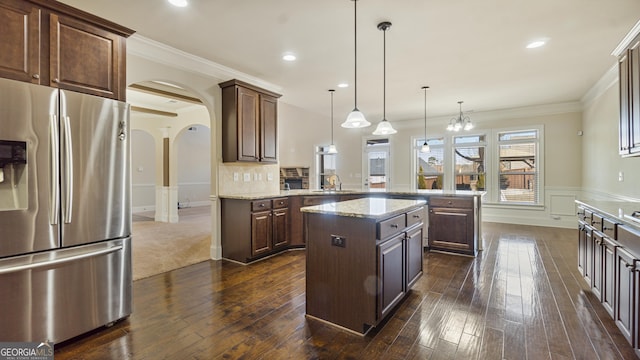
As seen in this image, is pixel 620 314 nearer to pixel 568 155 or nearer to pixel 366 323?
pixel 366 323

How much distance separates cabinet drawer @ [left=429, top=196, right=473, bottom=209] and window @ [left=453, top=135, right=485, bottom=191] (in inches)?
143

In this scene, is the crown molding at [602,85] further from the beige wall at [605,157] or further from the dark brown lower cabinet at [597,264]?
the dark brown lower cabinet at [597,264]

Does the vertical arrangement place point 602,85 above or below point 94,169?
above

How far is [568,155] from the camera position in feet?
20.9

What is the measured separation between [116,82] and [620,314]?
4.11m

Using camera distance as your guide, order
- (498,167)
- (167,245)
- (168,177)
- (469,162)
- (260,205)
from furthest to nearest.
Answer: (469,162)
(168,177)
(498,167)
(167,245)
(260,205)

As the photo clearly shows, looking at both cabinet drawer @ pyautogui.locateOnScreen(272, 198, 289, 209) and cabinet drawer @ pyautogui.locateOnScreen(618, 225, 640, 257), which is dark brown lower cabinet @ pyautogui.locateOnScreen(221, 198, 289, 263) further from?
cabinet drawer @ pyautogui.locateOnScreen(618, 225, 640, 257)

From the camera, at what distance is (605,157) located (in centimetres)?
475

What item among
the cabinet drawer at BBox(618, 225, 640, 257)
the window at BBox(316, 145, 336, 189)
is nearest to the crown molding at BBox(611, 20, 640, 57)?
the cabinet drawer at BBox(618, 225, 640, 257)

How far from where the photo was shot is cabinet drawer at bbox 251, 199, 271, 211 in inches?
154

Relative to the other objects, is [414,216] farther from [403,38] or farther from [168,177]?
[168,177]

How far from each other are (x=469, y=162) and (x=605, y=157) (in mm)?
2830

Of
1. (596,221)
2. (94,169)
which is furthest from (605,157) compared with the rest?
(94,169)

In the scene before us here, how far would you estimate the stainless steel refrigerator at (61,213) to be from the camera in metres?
1.82
